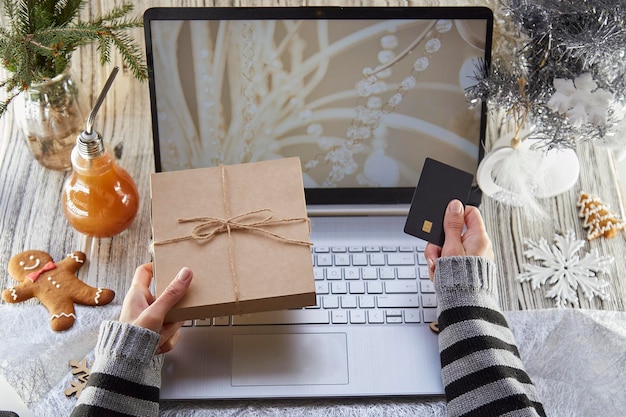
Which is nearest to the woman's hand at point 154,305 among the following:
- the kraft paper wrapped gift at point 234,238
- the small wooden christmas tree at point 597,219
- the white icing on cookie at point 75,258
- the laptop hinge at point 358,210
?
the kraft paper wrapped gift at point 234,238

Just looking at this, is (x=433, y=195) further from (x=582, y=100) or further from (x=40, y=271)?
(x=40, y=271)

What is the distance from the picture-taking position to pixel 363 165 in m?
0.96

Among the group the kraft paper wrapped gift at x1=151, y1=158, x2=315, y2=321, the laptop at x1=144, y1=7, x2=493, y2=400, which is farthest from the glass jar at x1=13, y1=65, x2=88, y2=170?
the kraft paper wrapped gift at x1=151, y1=158, x2=315, y2=321

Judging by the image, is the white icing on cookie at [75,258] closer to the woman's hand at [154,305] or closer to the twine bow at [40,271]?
the twine bow at [40,271]

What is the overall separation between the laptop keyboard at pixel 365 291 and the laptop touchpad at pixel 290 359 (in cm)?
2

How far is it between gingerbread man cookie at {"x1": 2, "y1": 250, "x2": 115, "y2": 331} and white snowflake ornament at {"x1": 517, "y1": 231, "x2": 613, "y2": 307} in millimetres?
577

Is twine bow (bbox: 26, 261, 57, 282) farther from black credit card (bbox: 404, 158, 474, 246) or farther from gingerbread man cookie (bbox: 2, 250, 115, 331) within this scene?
black credit card (bbox: 404, 158, 474, 246)

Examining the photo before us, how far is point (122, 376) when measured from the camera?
755 mm

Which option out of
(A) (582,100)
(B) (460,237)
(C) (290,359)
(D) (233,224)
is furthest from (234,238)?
(A) (582,100)

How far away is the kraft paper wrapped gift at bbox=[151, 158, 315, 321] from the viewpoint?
744mm

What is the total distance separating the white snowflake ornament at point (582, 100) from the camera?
2.69 feet

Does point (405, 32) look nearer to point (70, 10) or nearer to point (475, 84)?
point (475, 84)

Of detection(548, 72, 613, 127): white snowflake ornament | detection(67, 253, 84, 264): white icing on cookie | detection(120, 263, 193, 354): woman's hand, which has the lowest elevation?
detection(120, 263, 193, 354): woman's hand

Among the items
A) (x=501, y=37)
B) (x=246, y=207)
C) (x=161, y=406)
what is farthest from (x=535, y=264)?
(x=161, y=406)
